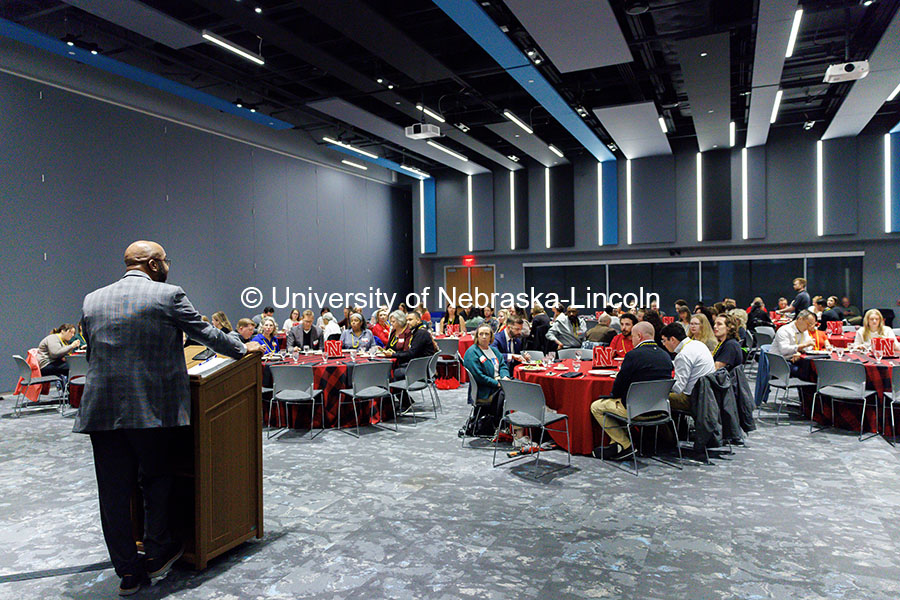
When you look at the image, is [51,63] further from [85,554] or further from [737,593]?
[737,593]

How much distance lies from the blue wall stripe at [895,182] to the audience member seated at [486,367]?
41.6 ft

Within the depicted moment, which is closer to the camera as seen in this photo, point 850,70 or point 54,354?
point 850,70

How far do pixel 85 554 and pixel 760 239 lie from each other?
613 inches

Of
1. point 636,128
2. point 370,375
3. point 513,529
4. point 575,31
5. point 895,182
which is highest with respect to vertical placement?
point 636,128

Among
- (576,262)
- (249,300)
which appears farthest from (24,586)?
(576,262)

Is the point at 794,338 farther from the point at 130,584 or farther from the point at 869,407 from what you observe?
the point at 130,584

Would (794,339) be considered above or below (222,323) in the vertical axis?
below

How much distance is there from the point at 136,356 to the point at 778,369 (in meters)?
7.00

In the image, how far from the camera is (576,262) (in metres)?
17.2

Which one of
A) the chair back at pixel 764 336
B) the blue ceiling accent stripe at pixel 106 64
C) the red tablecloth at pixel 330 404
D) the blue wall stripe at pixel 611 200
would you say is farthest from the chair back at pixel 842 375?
the blue ceiling accent stripe at pixel 106 64

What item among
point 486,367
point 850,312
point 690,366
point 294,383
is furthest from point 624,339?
point 850,312

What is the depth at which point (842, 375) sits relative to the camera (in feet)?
20.1

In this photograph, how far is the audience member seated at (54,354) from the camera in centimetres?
823

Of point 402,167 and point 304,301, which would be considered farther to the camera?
point 402,167
